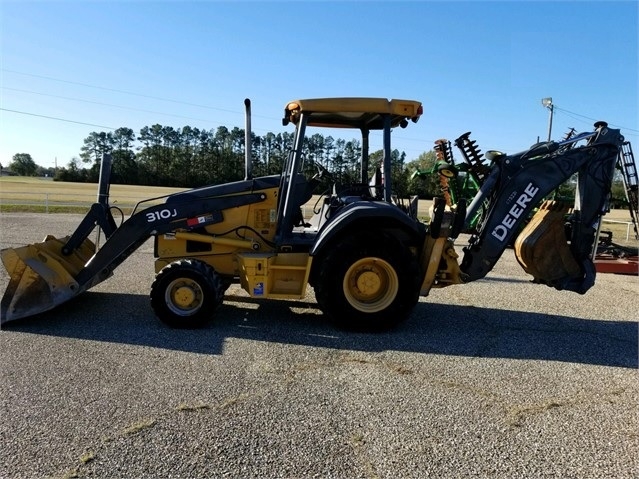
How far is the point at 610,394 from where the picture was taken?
430 cm

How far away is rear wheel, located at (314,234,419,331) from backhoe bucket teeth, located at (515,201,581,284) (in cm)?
148

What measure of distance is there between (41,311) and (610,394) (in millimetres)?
5711

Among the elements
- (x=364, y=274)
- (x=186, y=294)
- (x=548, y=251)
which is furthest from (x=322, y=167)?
(x=548, y=251)

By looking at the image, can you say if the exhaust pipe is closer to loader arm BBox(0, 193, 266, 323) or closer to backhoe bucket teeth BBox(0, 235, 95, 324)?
loader arm BBox(0, 193, 266, 323)

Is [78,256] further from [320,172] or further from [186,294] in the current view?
[320,172]

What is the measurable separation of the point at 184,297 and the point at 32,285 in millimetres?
1723

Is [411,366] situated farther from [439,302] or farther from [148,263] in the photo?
[148,263]

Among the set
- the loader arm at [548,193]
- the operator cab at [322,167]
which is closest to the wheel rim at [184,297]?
the operator cab at [322,167]

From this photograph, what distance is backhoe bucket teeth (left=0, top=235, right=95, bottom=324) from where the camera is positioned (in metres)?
5.61

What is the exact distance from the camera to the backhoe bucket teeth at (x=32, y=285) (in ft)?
18.4

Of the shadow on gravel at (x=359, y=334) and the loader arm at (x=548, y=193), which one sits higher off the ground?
the loader arm at (x=548, y=193)

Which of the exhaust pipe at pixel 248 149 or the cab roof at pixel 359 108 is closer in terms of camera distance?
the cab roof at pixel 359 108

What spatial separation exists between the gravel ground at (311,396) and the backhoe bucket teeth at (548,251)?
70 cm

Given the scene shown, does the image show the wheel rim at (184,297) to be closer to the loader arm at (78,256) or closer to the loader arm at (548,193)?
the loader arm at (78,256)
